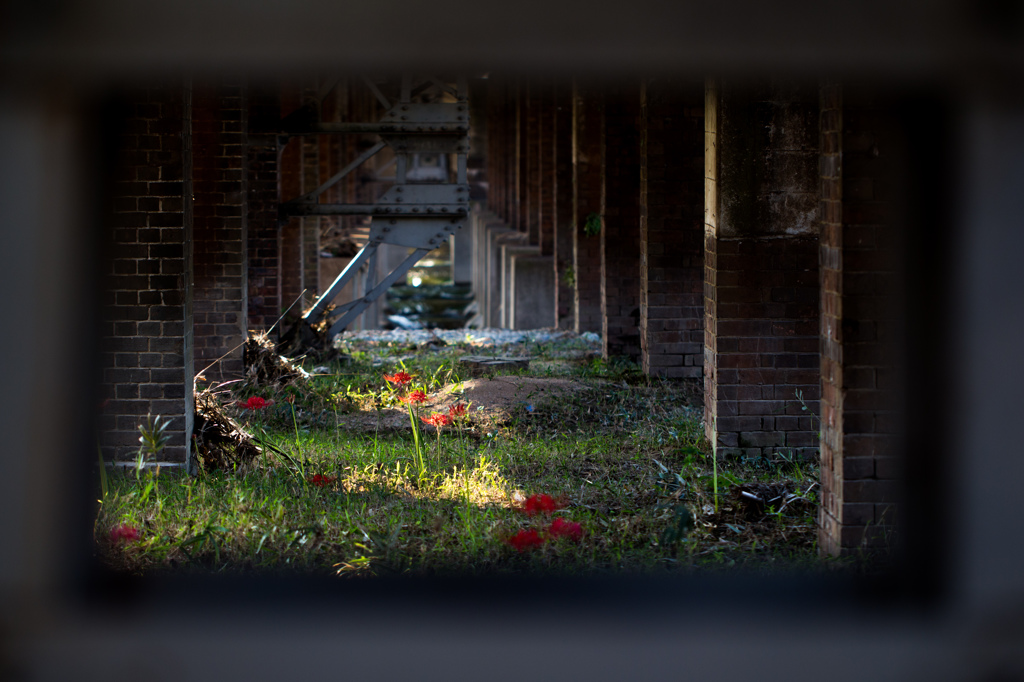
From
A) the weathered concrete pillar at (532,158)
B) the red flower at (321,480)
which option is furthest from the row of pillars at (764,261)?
the weathered concrete pillar at (532,158)

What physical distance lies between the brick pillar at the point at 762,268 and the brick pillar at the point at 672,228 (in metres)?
2.10

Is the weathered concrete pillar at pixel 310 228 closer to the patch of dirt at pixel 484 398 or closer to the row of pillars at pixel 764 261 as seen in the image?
Answer: the row of pillars at pixel 764 261

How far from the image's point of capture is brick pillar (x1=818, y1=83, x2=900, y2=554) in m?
3.40

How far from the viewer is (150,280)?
5324 millimetres

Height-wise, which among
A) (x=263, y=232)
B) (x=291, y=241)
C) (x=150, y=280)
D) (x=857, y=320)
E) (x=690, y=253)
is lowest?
(x=857, y=320)

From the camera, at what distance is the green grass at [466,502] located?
3.81 m

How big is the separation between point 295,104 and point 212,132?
5584 millimetres

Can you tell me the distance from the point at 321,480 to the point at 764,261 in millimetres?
2951

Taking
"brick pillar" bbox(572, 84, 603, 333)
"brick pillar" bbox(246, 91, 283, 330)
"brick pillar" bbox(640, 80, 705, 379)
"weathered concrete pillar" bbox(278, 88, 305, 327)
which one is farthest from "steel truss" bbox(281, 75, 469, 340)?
"brick pillar" bbox(640, 80, 705, 379)

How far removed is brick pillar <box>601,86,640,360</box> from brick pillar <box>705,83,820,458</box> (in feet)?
13.1

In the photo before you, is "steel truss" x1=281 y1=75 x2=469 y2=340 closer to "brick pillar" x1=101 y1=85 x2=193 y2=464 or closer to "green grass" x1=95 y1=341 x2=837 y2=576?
"green grass" x1=95 y1=341 x2=837 y2=576

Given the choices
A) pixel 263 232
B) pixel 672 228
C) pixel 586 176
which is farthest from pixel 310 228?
pixel 672 228

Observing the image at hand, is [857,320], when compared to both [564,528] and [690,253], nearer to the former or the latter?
[564,528]

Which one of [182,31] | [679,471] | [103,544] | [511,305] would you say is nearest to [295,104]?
[511,305]
